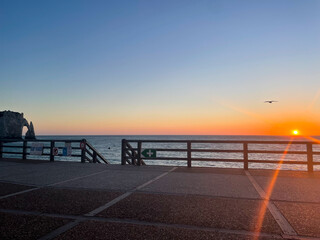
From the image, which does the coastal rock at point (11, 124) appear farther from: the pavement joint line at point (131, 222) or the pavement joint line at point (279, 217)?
the pavement joint line at point (279, 217)

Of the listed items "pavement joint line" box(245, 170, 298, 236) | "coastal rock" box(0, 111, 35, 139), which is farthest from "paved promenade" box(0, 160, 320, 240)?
"coastal rock" box(0, 111, 35, 139)

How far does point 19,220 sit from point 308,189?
6.97m

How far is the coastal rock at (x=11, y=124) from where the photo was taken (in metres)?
151

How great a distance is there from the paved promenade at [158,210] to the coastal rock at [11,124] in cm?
17224

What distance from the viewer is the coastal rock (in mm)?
150875

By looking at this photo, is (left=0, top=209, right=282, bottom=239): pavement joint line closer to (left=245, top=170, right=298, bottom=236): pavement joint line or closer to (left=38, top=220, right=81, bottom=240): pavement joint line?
(left=38, top=220, right=81, bottom=240): pavement joint line

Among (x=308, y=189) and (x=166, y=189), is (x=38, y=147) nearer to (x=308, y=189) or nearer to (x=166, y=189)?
(x=166, y=189)

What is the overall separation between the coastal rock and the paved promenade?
6781 inches

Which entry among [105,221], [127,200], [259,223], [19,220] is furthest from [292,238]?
[19,220]

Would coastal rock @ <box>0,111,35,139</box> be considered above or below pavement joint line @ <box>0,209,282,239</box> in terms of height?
above

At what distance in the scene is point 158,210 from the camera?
452 cm

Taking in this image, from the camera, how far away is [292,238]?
10.7 feet

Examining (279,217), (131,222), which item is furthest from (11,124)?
(279,217)

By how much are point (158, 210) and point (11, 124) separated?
183068 mm
